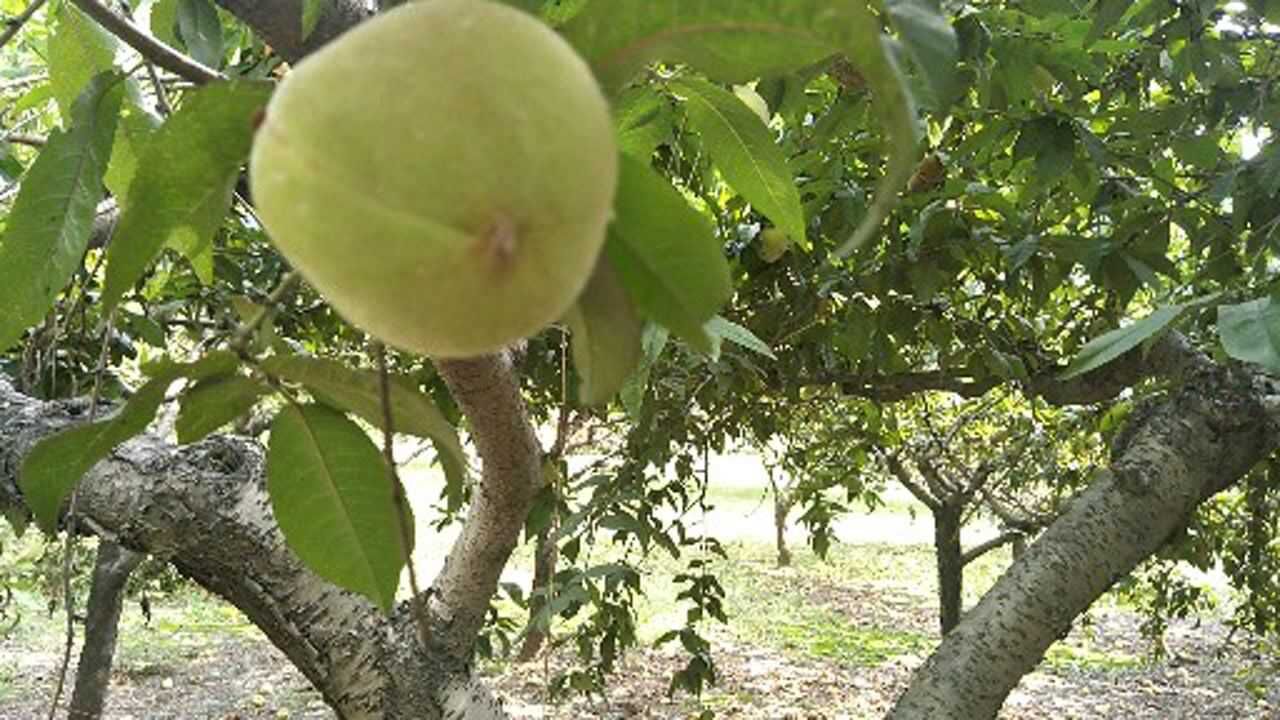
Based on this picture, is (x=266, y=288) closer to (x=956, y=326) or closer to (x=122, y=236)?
(x=956, y=326)

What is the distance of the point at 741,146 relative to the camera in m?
0.87

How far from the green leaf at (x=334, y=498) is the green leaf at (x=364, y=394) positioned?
2 cm

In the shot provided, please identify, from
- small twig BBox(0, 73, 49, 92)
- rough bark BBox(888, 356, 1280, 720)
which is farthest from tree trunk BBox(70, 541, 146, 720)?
rough bark BBox(888, 356, 1280, 720)

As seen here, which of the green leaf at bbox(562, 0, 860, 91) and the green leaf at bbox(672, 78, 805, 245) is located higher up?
the green leaf at bbox(672, 78, 805, 245)

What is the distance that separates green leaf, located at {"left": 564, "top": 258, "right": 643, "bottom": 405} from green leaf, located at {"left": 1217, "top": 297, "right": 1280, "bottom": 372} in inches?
28.0

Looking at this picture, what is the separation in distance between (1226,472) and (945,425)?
4099 mm

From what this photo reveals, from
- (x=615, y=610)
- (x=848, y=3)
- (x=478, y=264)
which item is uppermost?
(x=848, y=3)

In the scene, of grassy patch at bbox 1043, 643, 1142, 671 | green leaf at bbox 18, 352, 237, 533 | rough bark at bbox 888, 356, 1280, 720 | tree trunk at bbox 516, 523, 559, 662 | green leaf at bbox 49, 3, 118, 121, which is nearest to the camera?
green leaf at bbox 18, 352, 237, 533

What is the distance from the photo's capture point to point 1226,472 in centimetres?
233

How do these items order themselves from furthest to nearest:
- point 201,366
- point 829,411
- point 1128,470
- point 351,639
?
point 829,411 < point 1128,470 < point 351,639 < point 201,366

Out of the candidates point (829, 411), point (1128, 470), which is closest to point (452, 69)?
point (1128, 470)

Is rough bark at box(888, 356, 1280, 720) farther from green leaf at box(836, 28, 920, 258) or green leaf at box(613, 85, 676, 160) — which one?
green leaf at box(836, 28, 920, 258)

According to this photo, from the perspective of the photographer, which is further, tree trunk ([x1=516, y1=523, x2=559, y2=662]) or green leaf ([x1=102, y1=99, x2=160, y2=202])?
tree trunk ([x1=516, y1=523, x2=559, y2=662])

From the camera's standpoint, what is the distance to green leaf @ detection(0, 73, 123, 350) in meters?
0.75
